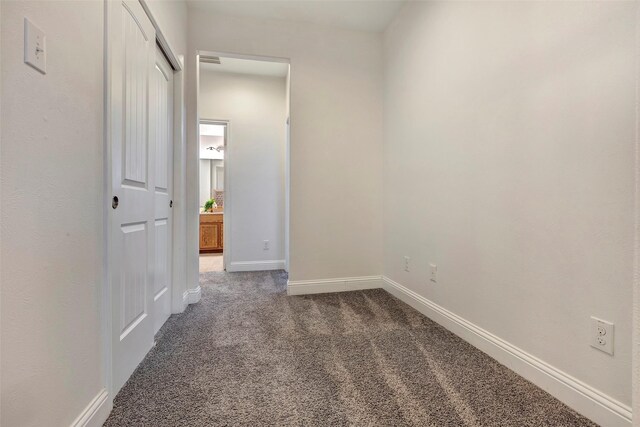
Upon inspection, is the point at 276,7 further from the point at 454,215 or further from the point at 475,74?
the point at 454,215

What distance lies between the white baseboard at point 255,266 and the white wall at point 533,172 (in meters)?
2.13

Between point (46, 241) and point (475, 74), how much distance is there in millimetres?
2142

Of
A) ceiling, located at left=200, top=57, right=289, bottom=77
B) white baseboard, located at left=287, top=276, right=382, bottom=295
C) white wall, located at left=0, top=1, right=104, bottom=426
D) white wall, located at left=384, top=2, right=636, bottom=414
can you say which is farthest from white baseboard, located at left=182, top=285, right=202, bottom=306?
ceiling, located at left=200, top=57, right=289, bottom=77

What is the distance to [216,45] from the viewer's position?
8.41ft

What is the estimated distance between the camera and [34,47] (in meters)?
0.78

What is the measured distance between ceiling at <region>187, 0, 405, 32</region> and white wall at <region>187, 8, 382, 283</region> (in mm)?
77

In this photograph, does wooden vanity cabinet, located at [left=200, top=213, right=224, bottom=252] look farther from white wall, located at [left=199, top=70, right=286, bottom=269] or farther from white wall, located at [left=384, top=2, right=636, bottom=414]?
white wall, located at [left=384, top=2, right=636, bottom=414]

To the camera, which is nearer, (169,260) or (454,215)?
(454,215)

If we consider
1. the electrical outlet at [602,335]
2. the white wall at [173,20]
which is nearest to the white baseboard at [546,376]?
the electrical outlet at [602,335]

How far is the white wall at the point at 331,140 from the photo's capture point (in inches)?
107

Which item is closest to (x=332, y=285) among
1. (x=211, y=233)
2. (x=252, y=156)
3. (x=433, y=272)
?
(x=433, y=272)

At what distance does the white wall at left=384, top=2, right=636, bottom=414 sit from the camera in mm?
1068

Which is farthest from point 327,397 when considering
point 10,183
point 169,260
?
point 169,260

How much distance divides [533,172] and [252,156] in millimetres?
3188
